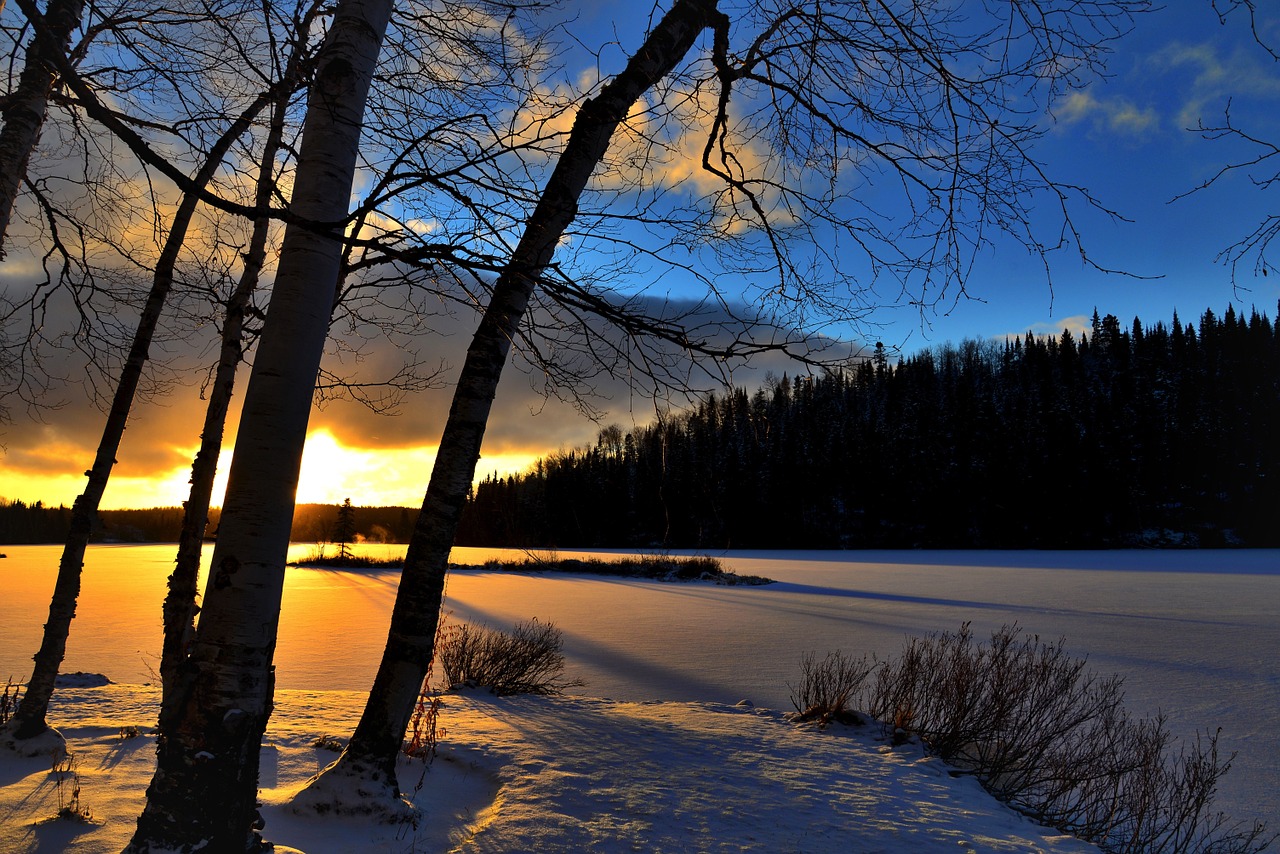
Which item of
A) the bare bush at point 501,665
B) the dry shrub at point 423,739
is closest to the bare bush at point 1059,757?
the bare bush at point 501,665

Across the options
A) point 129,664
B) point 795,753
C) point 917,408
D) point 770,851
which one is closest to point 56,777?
point 770,851

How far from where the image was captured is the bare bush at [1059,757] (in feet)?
13.9

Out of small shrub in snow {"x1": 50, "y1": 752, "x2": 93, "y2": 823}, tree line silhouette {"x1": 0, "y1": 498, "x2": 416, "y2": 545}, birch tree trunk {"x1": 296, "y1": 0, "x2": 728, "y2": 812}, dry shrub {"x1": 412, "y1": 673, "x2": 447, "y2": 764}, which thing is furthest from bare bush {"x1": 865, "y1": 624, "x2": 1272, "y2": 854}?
tree line silhouette {"x1": 0, "y1": 498, "x2": 416, "y2": 545}

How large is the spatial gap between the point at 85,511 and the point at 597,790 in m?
3.82

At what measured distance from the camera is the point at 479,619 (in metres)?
13.9

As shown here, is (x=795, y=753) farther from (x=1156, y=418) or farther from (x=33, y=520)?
(x=33, y=520)

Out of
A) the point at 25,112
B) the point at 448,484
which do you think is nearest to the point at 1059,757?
the point at 448,484

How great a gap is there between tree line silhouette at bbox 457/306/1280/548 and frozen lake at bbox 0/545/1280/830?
36.3m

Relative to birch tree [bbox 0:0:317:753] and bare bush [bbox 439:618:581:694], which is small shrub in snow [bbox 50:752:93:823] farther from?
bare bush [bbox 439:618:581:694]

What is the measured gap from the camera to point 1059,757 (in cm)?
498

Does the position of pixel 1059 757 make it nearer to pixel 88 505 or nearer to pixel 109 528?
pixel 88 505

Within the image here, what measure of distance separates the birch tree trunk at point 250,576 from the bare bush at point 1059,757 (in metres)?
4.42

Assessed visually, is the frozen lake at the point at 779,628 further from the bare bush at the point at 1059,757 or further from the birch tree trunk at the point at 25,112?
the birch tree trunk at the point at 25,112

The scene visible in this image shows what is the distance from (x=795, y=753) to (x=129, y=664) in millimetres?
8875
